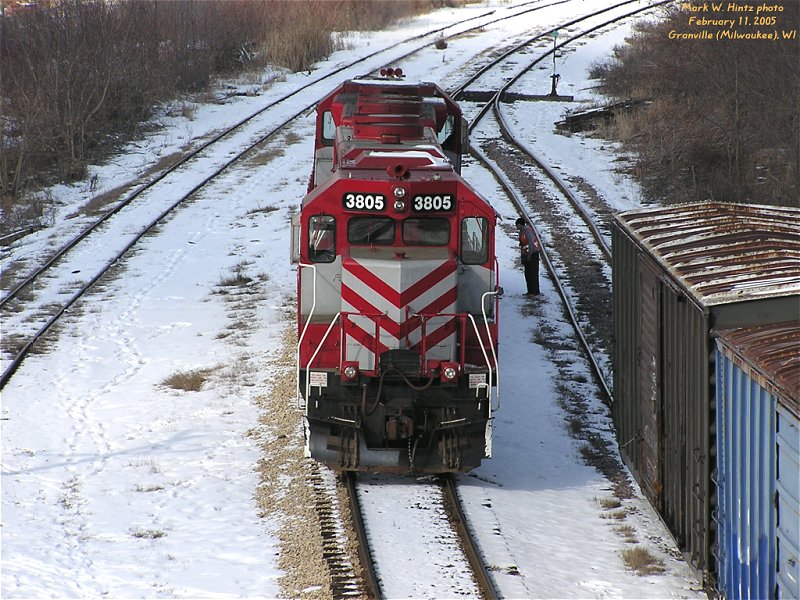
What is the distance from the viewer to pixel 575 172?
2920cm

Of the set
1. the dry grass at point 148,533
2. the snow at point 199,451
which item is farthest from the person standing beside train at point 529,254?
the dry grass at point 148,533

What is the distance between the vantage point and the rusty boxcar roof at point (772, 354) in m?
7.50

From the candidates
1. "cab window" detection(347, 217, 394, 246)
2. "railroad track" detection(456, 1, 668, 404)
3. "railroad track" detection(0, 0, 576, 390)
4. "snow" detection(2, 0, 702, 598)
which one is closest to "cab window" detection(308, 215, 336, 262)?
"cab window" detection(347, 217, 394, 246)

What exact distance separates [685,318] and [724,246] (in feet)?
5.10

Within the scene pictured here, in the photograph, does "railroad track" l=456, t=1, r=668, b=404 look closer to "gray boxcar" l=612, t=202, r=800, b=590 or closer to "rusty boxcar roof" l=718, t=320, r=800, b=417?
"gray boxcar" l=612, t=202, r=800, b=590

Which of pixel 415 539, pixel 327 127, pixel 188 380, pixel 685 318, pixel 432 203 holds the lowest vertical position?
pixel 415 539

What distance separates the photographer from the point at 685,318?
32.1ft

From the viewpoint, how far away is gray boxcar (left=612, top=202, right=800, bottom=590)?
30.0 feet

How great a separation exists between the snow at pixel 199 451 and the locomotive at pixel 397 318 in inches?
40.0

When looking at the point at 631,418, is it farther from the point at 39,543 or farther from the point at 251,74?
the point at 251,74

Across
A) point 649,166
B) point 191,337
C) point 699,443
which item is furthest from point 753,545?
point 649,166

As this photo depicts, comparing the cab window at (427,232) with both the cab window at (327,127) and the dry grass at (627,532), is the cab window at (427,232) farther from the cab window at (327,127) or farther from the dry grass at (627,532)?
the cab window at (327,127)

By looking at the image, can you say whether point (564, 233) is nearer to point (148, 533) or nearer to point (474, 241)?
point (474, 241)

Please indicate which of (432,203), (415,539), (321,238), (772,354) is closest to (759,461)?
(772,354)
